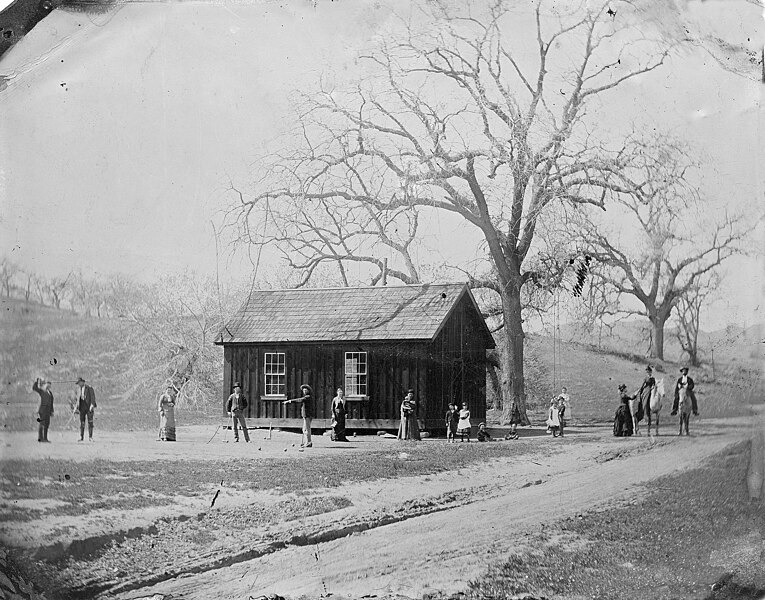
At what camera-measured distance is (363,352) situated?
4453 mm

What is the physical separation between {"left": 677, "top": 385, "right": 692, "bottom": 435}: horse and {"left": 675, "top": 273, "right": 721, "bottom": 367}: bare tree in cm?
19

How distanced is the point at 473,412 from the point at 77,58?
278cm

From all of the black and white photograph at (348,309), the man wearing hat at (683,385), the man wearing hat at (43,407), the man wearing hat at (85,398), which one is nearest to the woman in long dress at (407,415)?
the black and white photograph at (348,309)

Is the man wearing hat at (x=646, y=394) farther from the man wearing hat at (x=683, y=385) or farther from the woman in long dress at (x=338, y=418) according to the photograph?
the woman in long dress at (x=338, y=418)

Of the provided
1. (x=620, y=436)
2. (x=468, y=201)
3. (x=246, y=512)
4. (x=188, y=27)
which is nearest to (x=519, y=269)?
(x=468, y=201)

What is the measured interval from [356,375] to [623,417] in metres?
1.44

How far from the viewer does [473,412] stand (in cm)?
450

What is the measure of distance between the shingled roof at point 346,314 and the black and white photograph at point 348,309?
0.02m

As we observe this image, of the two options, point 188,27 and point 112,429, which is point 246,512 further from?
point 188,27

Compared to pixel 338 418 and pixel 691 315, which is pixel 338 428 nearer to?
pixel 338 418

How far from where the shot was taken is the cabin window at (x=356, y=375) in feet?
14.6

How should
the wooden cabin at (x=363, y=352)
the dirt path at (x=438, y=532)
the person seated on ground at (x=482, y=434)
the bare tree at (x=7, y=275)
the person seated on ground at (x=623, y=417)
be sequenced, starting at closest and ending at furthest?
the dirt path at (x=438, y=532)
the wooden cabin at (x=363, y=352)
the person seated on ground at (x=482, y=434)
the person seated on ground at (x=623, y=417)
the bare tree at (x=7, y=275)

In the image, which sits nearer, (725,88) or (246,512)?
(246,512)

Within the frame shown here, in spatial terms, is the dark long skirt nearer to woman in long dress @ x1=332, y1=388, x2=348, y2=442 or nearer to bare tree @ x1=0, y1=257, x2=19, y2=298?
woman in long dress @ x1=332, y1=388, x2=348, y2=442
